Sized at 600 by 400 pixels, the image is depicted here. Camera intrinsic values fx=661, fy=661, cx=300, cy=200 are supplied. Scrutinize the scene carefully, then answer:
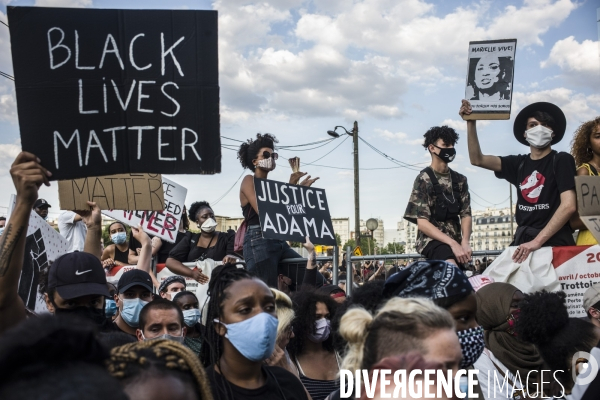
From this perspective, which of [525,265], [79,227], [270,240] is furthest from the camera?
[79,227]

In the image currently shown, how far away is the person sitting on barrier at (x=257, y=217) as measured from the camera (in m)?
6.50

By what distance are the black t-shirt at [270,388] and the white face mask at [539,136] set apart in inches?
134

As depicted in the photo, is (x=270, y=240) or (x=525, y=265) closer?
(x=525, y=265)

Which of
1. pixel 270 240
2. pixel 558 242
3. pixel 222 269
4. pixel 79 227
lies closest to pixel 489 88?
pixel 558 242

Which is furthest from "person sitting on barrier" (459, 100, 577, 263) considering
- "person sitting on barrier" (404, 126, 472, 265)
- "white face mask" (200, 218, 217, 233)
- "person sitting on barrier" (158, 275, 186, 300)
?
"white face mask" (200, 218, 217, 233)

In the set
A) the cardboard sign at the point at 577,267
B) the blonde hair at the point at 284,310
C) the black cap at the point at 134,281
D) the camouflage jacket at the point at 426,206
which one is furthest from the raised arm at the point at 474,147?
the black cap at the point at 134,281

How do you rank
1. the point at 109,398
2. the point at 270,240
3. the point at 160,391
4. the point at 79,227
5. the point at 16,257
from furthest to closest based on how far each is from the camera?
the point at 79,227 → the point at 270,240 → the point at 16,257 → the point at 160,391 → the point at 109,398

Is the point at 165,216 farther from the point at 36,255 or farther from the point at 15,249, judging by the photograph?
the point at 15,249

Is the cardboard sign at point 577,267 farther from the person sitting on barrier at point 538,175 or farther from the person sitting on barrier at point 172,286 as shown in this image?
the person sitting on barrier at point 172,286

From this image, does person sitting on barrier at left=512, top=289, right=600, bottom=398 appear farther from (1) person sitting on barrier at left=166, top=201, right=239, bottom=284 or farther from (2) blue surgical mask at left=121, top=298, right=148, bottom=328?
(1) person sitting on barrier at left=166, top=201, right=239, bottom=284

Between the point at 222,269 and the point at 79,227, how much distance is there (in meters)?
4.52

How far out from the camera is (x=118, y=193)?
516 centimetres

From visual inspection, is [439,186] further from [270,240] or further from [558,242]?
[270,240]

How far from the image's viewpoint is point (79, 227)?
7789mm
